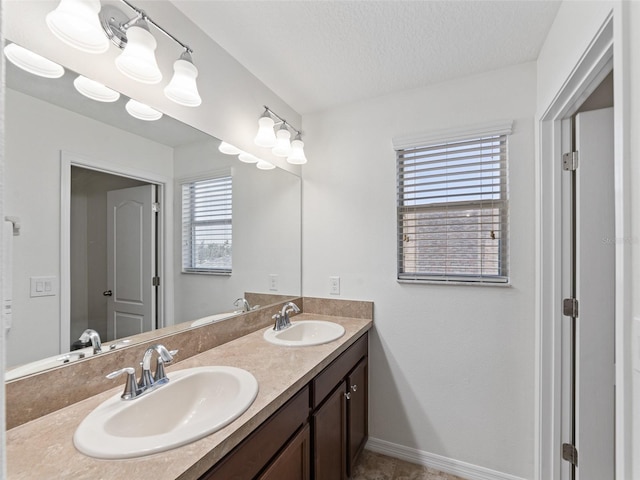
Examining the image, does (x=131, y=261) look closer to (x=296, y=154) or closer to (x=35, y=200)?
(x=35, y=200)

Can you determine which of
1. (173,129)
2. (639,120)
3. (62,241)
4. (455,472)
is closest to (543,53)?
(639,120)

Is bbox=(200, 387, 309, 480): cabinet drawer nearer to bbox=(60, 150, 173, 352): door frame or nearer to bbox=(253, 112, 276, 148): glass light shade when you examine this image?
bbox=(60, 150, 173, 352): door frame

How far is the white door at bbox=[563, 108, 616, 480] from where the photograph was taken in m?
1.42

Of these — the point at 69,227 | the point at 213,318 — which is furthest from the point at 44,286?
the point at 213,318

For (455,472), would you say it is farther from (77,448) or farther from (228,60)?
(228,60)

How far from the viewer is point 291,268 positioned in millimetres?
2236

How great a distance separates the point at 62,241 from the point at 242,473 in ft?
3.05

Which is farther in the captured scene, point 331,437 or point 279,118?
point 279,118

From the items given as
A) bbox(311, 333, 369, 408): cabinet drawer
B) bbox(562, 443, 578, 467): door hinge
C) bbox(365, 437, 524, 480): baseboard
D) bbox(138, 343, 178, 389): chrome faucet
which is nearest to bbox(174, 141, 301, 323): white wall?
bbox(138, 343, 178, 389): chrome faucet

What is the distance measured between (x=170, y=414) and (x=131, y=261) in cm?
61

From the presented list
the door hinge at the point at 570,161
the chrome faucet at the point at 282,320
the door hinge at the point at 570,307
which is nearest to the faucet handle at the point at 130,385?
the chrome faucet at the point at 282,320

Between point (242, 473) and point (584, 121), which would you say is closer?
point (242, 473)

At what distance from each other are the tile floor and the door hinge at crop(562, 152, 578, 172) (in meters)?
1.84

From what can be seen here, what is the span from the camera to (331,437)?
149cm
